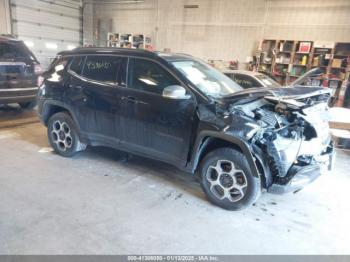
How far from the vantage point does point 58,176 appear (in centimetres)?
361

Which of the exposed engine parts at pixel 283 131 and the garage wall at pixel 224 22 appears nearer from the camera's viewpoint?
the exposed engine parts at pixel 283 131

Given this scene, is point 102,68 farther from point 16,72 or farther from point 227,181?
point 16,72

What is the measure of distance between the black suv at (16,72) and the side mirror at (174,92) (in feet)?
14.4

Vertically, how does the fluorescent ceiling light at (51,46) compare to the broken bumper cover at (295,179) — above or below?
above

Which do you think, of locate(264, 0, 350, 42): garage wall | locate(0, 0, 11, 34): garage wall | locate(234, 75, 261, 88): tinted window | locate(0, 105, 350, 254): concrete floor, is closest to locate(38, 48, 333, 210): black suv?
locate(0, 105, 350, 254): concrete floor

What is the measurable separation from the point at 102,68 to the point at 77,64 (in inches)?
19.4

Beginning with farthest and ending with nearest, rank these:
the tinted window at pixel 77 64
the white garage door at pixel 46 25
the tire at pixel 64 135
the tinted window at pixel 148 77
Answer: the white garage door at pixel 46 25
the tire at pixel 64 135
the tinted window at pixel 77 64
the tinted window at pixel 148 77

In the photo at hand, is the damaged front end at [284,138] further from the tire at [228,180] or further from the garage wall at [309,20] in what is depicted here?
the garage wall at [309,20]

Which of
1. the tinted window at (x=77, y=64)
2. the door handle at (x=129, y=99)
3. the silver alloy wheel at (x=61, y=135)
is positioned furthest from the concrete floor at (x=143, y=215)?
the tinted window at (x=77, y=64)

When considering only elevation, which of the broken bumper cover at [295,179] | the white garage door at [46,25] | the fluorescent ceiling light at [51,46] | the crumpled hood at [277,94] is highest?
the white garage door at [46,25]

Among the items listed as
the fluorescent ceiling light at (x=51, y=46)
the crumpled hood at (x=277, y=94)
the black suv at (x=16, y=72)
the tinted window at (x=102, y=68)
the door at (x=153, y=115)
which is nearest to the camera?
the crumpled hood at (x=277, y=94)

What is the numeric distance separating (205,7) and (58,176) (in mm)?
9180

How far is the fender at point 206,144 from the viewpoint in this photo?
A: 2723 mm

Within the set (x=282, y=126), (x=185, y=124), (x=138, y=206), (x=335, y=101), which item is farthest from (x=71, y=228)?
(x=335, y=101)
